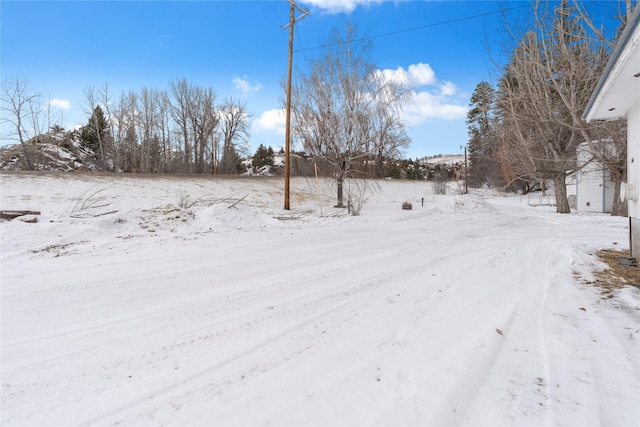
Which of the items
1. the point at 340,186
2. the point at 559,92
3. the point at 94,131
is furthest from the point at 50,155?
the point at 559,92

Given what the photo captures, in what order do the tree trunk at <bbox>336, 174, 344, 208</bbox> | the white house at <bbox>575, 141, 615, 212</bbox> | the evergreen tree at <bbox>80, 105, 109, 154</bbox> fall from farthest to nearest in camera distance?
the evergreen tree at <bbox>80, 105, 109, 154</bbox> → the white house at <bbox>575, 141, 615, 212</bbox> → the tree trunk at <bbox>336, 174, 344, 208</bbox>

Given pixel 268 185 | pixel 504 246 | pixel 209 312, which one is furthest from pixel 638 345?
pixel 268 185

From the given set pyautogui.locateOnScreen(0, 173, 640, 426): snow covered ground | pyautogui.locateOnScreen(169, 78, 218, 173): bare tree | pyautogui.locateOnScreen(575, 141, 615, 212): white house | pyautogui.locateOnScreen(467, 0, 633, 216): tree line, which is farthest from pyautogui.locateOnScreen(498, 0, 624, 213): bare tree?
pyautogui.locateOnScreen(169, 78, 218, 173): bare tree

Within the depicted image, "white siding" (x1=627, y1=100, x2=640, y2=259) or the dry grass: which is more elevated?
"white siding" (x1=627, y1=100, x2=640, y2=259)

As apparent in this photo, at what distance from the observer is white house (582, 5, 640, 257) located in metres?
3.77

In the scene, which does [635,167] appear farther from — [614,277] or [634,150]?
[614,277]

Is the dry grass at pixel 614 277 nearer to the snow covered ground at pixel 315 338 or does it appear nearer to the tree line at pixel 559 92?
the snow covered ground at pixel 315 338

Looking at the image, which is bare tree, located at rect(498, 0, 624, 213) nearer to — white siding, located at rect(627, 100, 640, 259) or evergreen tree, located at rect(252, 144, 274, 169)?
white siding, located at rect(627, 100, 640, 259)

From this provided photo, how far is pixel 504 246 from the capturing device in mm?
6410

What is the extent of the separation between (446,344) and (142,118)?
38.8m

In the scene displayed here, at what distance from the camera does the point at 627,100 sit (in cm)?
517

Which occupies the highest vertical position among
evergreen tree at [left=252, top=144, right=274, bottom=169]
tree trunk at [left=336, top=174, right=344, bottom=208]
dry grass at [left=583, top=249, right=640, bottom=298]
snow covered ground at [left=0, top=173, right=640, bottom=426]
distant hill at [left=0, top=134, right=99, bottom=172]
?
evergreen tree at [left=252, top=144, right=274, bottom=169]

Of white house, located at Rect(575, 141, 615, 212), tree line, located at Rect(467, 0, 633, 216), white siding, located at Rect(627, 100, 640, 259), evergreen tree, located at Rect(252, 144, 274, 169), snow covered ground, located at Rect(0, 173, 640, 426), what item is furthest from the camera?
evergreen tree, located at Rect(252, 144, 274, 169)

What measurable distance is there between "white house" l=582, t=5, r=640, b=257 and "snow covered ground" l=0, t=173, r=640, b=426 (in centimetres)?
119
